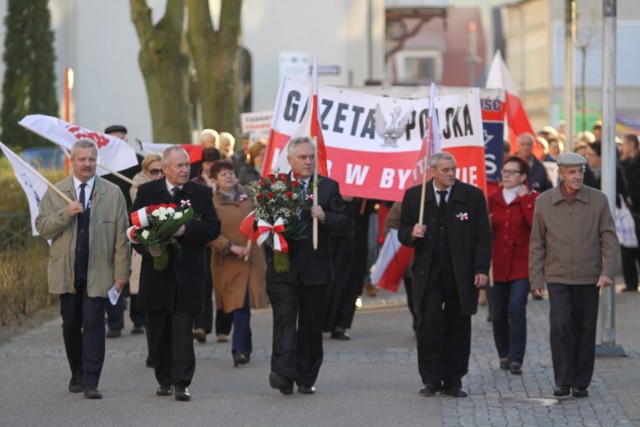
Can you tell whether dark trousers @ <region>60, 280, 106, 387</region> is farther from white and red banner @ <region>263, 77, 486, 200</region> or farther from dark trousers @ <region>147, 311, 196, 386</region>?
white and red banner @ <region>263, 77, 486, 200</region>

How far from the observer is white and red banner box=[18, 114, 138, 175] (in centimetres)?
1455

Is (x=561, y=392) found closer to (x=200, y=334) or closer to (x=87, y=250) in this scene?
(x=87, y=250)

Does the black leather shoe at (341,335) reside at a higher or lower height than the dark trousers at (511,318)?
lower

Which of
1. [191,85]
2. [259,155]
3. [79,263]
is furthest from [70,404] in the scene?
[191,85]

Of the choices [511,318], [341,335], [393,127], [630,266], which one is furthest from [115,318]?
[630,266]

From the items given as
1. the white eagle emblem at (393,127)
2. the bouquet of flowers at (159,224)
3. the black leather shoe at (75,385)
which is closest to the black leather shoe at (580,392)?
the bouquet of flowers at (159,224)

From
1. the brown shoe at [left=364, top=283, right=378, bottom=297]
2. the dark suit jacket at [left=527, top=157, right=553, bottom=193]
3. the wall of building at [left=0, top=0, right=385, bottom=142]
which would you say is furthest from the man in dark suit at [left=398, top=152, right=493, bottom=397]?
the wall of building at [left=0, top=0, right=385, bottom=142]

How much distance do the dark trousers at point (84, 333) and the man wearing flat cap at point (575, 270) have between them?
3281 millimetres

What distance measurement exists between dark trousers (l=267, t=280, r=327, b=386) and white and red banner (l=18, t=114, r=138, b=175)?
329 centimetres

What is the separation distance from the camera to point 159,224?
1120 centimetres

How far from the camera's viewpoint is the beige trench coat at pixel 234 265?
13578mm

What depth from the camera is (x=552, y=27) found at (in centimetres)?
5691

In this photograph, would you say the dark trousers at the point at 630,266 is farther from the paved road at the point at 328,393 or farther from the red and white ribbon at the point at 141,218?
the red and white ribbon at the point at 141,218

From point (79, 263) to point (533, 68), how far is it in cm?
5017
